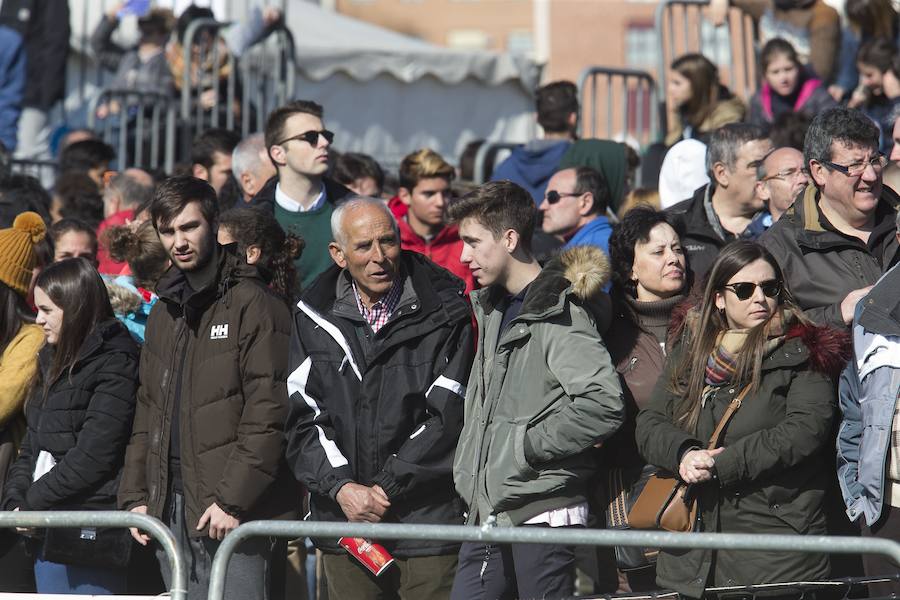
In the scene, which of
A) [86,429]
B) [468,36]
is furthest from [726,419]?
[468,36]

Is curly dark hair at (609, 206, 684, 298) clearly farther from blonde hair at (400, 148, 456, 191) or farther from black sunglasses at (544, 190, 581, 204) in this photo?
blonde hair at (400, 148, 456, 191)

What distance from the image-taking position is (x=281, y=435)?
610 cm

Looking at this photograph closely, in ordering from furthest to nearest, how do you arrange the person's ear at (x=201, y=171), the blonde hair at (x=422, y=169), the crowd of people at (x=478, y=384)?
1. the person's ear at (x=201, y=171)
2. the blonde hair at (x=422, y=169)
3. the crowd of people at (x=478, y=384)

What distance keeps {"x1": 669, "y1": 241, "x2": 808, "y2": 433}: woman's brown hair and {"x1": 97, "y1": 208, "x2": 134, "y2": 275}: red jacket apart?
131 inches

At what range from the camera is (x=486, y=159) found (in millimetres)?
11516

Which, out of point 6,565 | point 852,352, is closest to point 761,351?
point 852,352


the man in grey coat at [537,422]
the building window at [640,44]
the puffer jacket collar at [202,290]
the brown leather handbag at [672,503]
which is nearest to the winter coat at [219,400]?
the puffer jacket collar at [202,290]

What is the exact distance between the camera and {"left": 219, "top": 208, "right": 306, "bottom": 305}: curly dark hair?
660 cm

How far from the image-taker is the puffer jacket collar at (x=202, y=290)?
6.27 m

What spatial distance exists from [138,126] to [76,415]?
5722mm

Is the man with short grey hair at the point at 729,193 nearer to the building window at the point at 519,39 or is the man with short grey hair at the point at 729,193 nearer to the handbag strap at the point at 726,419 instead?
the handbag strap at the point at 726,419

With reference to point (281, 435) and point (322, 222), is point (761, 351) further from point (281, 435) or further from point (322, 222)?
point (322, 222)

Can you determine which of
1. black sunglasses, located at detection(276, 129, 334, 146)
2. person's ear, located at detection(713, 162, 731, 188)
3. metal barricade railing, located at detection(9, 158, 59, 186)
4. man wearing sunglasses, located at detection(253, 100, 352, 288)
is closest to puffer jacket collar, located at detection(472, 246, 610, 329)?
person's ear, located at detection(713, 162, 731, 188)

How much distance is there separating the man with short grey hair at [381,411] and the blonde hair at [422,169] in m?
2.13
